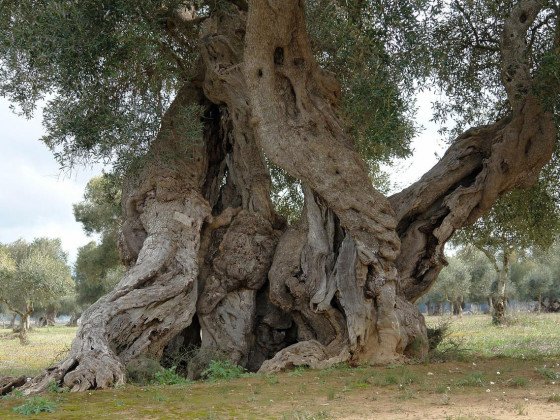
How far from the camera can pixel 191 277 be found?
10.5 metres

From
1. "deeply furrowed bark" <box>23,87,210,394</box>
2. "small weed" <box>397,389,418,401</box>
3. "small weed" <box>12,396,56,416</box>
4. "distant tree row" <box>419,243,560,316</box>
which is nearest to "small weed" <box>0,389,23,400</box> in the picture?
"deeply furrowed bark" <box>23,87,210,394</box>

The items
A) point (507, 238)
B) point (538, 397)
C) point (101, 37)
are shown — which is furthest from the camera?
point (507, 238)

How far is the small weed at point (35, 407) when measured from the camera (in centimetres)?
575

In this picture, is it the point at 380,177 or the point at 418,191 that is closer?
the point at 418,191

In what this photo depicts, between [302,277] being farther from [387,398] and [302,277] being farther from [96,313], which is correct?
[387,398]

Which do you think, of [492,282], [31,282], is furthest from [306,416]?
[492,282]

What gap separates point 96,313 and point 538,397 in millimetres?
6447

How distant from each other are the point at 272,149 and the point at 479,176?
183 inches

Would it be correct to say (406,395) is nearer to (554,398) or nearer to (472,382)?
(472,382)

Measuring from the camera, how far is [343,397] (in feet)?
21.3

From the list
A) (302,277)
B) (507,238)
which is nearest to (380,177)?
(507,238)

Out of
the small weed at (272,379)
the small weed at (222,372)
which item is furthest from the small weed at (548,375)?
the small weed at (222,372)

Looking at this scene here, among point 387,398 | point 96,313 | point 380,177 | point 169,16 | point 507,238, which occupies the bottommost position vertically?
point 387,398

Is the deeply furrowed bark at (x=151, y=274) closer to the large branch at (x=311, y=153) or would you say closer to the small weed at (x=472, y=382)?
the large branch at (x=311, y=153)
